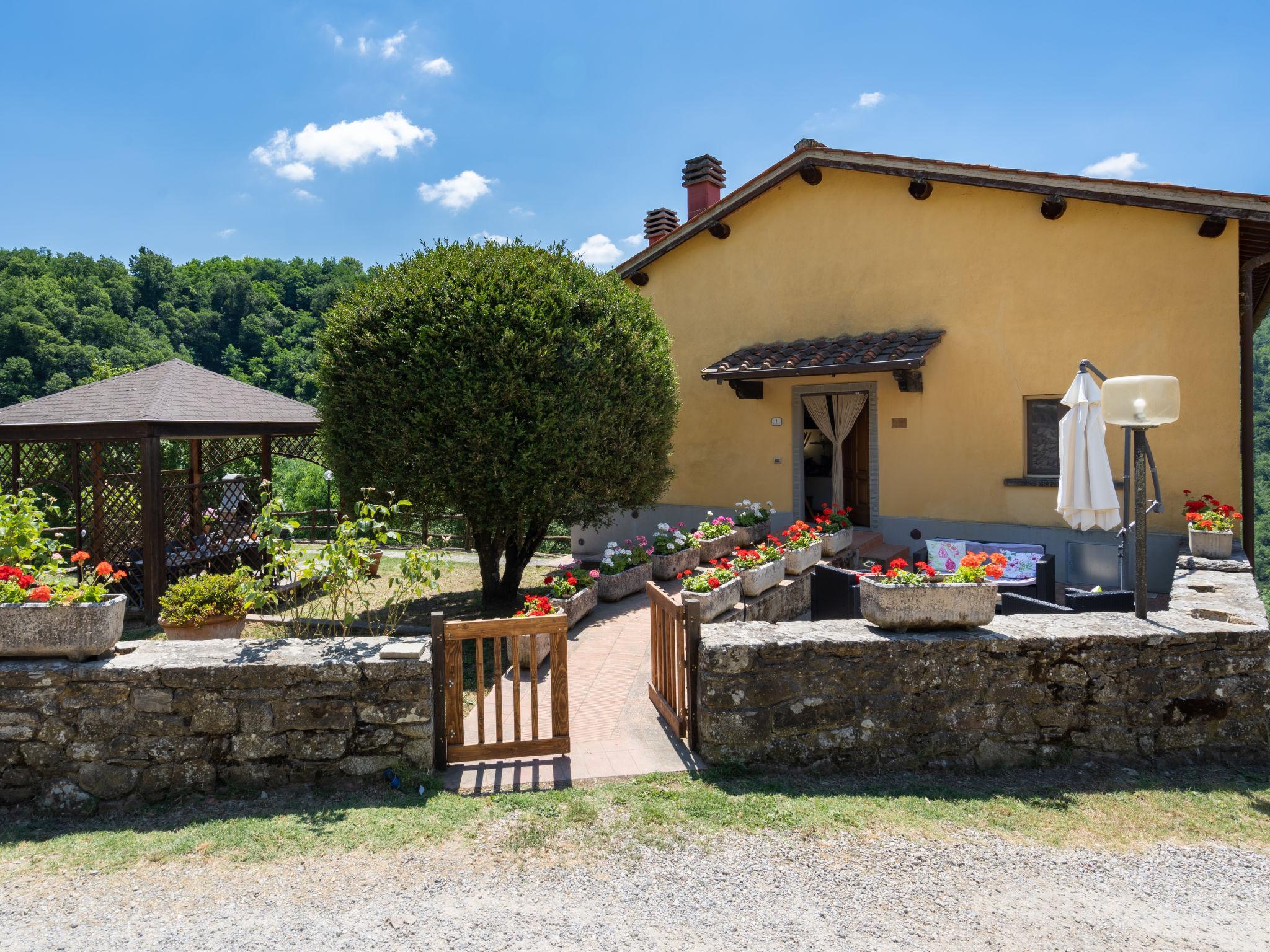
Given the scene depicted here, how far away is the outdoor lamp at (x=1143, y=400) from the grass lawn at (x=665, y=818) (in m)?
2.40

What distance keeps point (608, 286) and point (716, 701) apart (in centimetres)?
581

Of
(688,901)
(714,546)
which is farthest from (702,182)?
(688,901)

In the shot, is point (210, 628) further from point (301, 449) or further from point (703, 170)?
point (703, 170)

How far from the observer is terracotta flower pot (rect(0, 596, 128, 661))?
441cm

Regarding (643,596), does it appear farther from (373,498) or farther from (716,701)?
(716,701)

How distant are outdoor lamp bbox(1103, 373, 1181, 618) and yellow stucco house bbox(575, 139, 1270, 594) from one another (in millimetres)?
4674

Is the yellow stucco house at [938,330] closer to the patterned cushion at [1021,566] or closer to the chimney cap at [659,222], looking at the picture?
the chimney cap at [659,222]

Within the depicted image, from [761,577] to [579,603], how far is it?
2079 millimetres

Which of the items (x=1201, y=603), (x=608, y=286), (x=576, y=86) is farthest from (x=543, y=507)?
(x=576, y=86)

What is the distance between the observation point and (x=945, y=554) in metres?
9.23

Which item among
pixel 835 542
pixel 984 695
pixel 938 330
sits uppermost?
pixel 938 330

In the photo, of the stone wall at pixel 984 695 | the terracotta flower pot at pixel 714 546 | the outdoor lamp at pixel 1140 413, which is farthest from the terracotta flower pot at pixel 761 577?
the outdoor lamp at pixel 1140 413

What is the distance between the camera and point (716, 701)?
15.6 ft

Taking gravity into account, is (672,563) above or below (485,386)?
below
